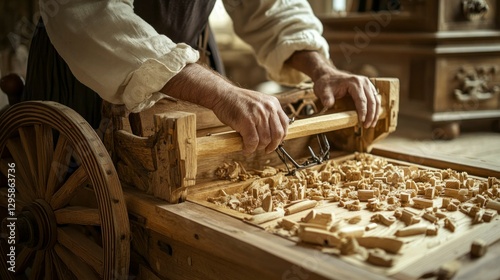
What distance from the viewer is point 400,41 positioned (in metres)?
2.35

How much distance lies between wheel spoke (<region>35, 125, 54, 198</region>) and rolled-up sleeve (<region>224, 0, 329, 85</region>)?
76 cm

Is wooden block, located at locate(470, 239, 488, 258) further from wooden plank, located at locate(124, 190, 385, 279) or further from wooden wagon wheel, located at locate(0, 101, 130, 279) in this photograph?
wooden wagon wheel, located at locate(0, 101, 130, 279)

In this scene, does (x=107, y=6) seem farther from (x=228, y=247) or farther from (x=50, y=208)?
(x=228, y=247)

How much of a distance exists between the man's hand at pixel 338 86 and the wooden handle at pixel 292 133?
0.04 m

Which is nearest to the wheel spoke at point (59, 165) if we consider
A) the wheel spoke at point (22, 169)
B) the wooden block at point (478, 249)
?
the wheel spoke at point (22, 169)

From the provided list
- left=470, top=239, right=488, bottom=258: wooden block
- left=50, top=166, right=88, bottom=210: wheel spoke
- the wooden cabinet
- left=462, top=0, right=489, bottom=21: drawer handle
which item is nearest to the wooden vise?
left=50, top=166, right=88, bottom=210: wheel spoke

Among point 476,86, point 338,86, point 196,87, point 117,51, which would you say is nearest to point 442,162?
point 338,86

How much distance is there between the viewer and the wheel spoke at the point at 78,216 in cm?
106

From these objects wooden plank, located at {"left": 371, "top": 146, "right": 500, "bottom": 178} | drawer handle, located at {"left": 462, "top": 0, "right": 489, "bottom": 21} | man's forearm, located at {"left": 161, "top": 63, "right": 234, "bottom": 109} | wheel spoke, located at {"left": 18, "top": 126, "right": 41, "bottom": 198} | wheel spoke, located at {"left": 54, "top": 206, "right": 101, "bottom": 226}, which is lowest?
wheel spoke, located at {"left": 54, "top": 206, "right": 101, "bottom": 226}

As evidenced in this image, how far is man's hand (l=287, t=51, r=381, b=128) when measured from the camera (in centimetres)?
132

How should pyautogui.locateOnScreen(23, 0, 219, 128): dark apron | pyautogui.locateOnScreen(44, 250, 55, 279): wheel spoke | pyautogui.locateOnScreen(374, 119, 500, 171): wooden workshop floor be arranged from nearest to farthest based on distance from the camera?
pyautogui.locateOnScreen(44, 250, 55, 279): wheel spoke, pyautogui.locateOnScreen(23, 0, 219, 128): dark apron, pyautogui.locateOnScreen(374, 119, 500, 171): wooden workshop floor

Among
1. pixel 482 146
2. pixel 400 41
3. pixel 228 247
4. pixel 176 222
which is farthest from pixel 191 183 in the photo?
pixel 400 41

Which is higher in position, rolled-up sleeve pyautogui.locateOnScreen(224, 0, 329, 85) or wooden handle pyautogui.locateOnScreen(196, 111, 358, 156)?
rolled-up sleeve pyautogui.locateOnScreen(224, 0, 329, 85)

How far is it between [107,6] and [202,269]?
602 millimetres
